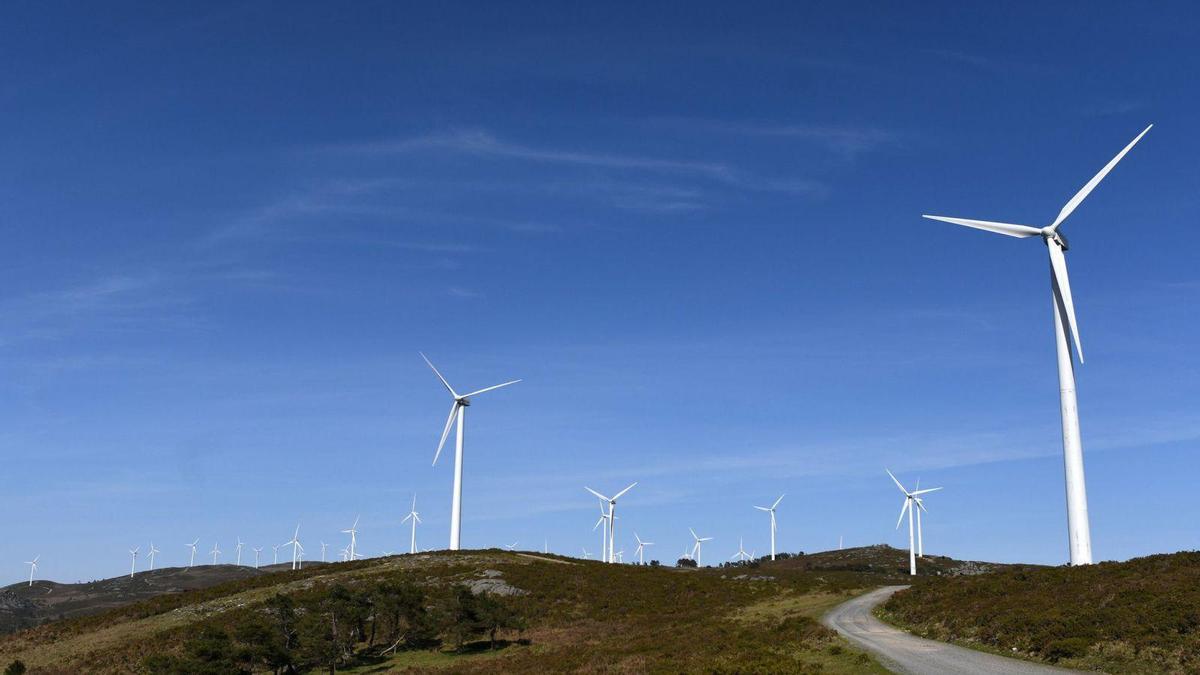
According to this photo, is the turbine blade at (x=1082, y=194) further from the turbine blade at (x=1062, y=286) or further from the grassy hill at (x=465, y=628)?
the grassy hill at (x=465, y=628)

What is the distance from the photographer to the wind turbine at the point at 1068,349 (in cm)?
5356

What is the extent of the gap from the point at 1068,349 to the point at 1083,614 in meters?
25.6

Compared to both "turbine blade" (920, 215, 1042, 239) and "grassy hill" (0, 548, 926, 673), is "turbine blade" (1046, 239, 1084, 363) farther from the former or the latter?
"grassy hill" (0, 548, 926, 673)

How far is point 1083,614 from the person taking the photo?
37.9 m

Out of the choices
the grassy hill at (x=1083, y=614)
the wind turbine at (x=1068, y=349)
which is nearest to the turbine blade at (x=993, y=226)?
the wind turbine at (x=1068, y=349)

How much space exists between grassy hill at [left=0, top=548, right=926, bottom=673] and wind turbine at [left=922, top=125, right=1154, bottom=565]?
688 inches

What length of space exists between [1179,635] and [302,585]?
7194cm

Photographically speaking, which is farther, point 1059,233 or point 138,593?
point 138,593

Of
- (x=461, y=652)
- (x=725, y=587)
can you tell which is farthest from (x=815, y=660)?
(x=725, y=587)

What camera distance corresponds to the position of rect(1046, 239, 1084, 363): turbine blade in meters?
59.0

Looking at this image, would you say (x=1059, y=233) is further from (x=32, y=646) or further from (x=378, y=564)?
(x=32, y=646)

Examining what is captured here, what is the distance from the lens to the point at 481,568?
91312mm

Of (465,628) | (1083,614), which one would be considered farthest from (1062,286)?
(465,628)

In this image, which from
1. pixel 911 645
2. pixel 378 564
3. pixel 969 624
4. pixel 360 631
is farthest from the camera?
pixel 378 564
